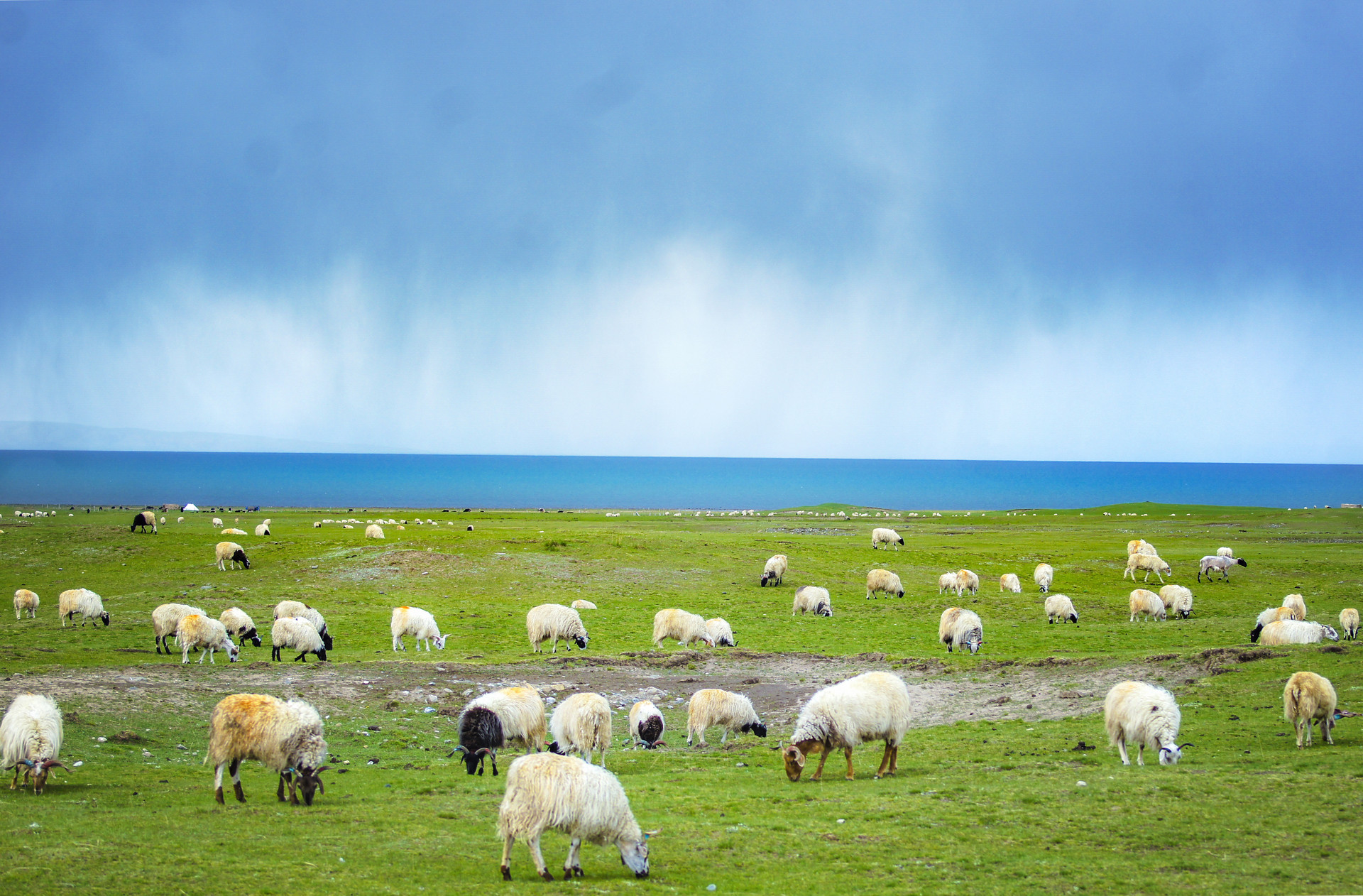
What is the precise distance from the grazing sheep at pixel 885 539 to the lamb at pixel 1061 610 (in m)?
24.0

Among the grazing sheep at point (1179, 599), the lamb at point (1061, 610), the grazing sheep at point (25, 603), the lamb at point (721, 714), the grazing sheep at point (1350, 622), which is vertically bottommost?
the grazing sheep at point (25, 603)

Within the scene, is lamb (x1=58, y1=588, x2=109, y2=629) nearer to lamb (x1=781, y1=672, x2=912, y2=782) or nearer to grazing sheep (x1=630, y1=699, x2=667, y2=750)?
grazing sheep (x1=630, y1=699, x2=667, y2=750)

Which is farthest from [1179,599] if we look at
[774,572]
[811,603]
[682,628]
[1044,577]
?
[682,628]

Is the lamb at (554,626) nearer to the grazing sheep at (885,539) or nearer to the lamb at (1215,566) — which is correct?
the grazing sheep at (885,539)

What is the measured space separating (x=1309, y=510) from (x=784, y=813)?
334ft

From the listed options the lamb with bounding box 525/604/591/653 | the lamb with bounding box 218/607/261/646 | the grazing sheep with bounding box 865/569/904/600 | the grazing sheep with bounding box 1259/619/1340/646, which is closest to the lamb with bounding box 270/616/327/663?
the lamb with bounding box 218/607/261/646

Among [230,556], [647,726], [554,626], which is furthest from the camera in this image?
[230,556]

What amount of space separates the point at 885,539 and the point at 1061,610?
26.0 metres

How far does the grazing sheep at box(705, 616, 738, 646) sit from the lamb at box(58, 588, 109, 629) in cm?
2094

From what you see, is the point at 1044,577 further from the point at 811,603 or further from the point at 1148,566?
the point at 811,603

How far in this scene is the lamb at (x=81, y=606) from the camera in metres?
28.7

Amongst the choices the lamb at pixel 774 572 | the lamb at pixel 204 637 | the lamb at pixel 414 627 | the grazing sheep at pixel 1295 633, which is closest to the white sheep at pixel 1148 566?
the lamb at pixel 774 572

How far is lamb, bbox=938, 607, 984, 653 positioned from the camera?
89.7ft

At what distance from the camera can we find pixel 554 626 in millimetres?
27188
